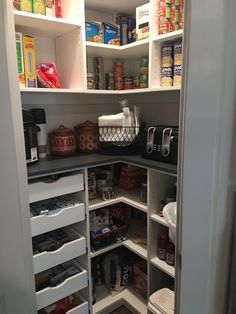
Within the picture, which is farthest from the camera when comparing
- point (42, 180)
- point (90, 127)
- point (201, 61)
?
point (90, 127)

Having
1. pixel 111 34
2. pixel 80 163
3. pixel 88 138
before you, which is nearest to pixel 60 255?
pixel 80 163

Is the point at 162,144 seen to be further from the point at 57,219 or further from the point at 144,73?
the point at 57,219

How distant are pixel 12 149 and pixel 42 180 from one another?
731 millimetres

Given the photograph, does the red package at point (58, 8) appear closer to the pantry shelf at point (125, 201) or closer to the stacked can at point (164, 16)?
the stacked can at point (164, 16)

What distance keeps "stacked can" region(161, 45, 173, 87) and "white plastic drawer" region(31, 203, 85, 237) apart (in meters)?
0.90

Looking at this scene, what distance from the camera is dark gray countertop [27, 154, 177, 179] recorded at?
4.24 feet

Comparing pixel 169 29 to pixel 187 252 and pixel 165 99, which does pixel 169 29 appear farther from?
pixel 187 252

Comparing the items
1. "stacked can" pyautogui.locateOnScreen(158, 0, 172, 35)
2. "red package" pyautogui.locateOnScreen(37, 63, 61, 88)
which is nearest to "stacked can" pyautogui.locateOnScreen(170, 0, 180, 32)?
"stacked can" pyautogui.locateOnScreen(158, 0, 172, 35)

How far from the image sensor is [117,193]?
72.8 inches

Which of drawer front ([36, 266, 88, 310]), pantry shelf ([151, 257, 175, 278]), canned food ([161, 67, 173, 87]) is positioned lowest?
drawer front ([36, 266, 88, 310])

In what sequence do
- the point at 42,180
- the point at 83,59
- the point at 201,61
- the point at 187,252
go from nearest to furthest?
1. the point at 201,61
2. the point at 187,252
3. the point at 42,180
4. the point at 83,59

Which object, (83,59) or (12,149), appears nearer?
(12,149)

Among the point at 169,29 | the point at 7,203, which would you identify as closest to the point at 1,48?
the point at 7,203

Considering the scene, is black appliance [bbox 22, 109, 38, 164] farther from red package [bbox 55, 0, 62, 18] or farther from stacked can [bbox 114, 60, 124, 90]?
stacked can [bbox 114, 60, 124, 90]
